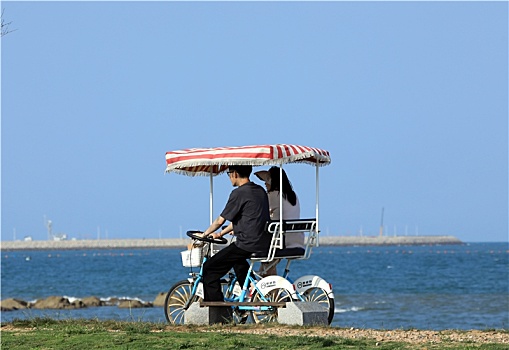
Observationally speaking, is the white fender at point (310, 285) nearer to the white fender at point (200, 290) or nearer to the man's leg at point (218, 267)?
the man's leg at point (218, 267)

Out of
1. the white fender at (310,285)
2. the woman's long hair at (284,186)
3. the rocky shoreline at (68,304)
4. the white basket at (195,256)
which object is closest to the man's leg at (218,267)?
the white basket at (195,256)

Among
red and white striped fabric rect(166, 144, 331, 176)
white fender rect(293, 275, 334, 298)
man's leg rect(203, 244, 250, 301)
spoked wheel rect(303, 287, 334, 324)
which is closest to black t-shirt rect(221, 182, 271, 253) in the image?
man's leg rect(203, 244, 250, 301)

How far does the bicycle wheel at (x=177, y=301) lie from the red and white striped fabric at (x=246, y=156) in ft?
5.50

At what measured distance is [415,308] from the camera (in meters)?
39.6

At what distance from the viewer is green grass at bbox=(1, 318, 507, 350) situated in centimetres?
1084

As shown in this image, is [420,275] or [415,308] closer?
[415,308]

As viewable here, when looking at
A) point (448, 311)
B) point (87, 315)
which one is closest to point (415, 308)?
point (448, 311)

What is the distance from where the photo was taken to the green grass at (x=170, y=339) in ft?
35.6

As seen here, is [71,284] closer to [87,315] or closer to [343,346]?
[87,315]

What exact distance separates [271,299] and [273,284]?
0.21 meters

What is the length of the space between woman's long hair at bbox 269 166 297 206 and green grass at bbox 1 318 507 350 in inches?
73.9

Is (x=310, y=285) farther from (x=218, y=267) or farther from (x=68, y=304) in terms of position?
(x=68, y=304)

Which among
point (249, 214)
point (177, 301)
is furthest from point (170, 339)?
point (177, 301)

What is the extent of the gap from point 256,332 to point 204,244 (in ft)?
7.04
